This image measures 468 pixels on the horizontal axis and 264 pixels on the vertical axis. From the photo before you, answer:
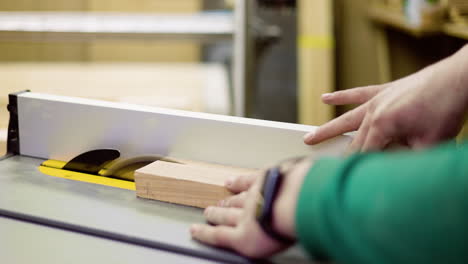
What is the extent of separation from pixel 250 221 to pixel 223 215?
85mm

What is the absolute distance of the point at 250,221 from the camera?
2.14ft

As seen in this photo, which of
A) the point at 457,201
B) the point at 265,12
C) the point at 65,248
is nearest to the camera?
the point at 457,201

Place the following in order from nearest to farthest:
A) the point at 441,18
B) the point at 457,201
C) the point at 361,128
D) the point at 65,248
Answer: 1. the point at 457,201
2. the point at 65,248
3. the point at 361,128
4. the point at 441,18

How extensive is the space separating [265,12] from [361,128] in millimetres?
2758

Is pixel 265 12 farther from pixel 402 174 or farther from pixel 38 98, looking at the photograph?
pixel 402 174

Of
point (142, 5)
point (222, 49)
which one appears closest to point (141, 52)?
point (142, 5)

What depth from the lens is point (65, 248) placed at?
0.73 meters

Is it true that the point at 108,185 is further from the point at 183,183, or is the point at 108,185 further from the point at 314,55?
the point at 314,55

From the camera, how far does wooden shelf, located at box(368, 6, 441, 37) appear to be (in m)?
2.32

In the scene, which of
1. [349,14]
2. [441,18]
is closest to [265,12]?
[349,14]

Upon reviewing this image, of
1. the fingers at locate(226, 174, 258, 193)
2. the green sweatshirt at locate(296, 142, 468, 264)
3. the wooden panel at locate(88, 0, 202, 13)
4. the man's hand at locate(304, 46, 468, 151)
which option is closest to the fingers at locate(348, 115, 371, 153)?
the man's hand at locate(304, 46, 468, 151)

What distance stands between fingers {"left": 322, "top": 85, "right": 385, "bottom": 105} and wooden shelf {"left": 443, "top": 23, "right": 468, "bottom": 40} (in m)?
1.16

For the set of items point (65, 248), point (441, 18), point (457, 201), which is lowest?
point (65, 248)

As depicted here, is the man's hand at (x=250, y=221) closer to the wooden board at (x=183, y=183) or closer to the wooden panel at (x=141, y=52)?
the wooden board at (x=183, y=183)
